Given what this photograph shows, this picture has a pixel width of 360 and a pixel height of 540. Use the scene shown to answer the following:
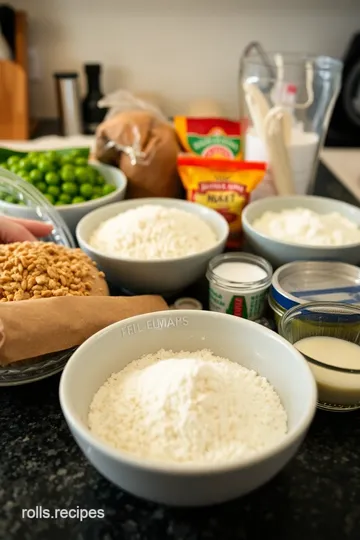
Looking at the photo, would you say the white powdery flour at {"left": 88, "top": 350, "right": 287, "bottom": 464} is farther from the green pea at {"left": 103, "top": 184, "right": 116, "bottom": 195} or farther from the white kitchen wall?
the white kitchen wall

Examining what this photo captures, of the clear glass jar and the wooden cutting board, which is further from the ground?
the wooden cutting board

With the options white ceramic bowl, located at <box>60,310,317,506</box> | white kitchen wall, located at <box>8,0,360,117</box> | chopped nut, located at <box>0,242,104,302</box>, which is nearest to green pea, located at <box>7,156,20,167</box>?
chopped nut, located at <box>0,242,104,302</box>

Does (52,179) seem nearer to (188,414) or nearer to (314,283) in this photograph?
(314,283)

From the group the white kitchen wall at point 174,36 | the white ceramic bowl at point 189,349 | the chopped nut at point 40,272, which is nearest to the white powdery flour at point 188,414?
the white ceramic bowl at point 189,349

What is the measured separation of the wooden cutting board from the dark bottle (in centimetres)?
20

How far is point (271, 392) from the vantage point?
0.61 meters

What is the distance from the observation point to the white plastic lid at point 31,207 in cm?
89

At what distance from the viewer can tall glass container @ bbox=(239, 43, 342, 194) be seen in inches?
43.9

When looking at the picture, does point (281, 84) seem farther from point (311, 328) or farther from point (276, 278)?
point (311, 328)

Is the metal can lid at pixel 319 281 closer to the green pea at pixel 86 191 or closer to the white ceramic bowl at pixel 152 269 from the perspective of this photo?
the white ceramic bowl at pixel 152 269

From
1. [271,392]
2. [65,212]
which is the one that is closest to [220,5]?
[65,212]

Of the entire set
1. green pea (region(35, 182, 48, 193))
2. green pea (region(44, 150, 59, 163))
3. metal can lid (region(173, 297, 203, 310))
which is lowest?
metal can lid (region(173, 297, 203, 310))

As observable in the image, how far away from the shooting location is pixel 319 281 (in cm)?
84

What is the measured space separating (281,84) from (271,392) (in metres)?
0.85
